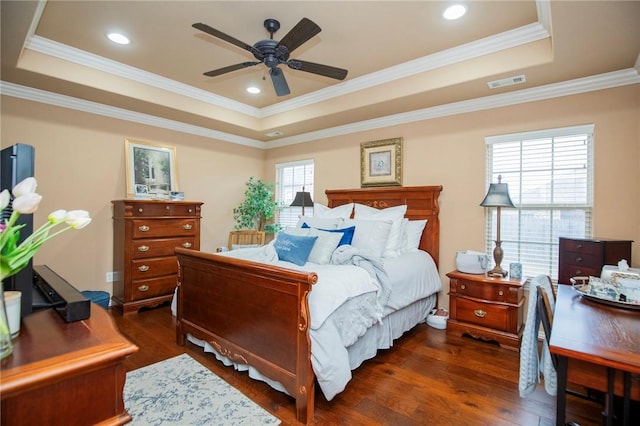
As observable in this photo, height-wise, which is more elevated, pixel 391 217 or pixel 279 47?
pixel 279 47

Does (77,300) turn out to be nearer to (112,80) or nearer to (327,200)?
(112,80)

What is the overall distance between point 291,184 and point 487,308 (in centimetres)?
355

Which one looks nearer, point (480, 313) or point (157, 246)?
point (480, 313)

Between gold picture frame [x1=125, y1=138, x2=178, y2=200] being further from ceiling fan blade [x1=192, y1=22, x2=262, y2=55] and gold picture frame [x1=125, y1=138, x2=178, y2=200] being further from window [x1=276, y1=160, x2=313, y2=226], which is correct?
ceiling fan blade [x1=192, y1=22, x2=262, y2=55]

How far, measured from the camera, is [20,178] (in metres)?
0.98

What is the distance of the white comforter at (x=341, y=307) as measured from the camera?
1902 millimetres

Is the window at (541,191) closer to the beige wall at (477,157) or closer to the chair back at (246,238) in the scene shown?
the beige wall at (477,157)

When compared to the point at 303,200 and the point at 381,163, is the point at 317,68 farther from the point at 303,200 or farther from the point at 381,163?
the point at 303,200

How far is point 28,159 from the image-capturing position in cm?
100

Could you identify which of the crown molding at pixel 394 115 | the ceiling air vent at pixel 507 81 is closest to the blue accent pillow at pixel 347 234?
the crown molding at pixel 394 115

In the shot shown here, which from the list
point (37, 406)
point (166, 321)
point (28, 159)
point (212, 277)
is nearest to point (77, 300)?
point (37, 406)

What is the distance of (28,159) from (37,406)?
746 mm

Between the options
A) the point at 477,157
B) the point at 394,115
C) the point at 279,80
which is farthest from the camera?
the point at 394,115

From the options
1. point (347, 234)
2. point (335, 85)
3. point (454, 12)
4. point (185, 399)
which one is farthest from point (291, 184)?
point (185, 399)
